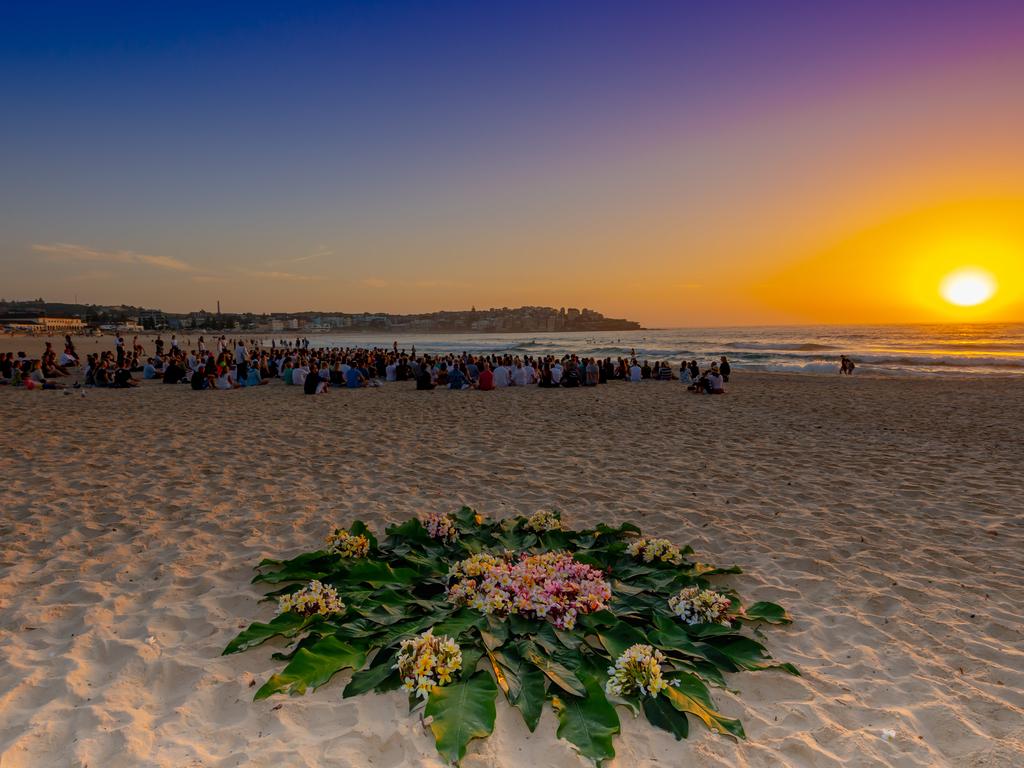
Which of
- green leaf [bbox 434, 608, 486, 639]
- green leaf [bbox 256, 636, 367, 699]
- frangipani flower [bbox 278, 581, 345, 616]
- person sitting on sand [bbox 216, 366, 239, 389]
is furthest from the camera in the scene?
person sitting on sand [bbox 216, 366, 239, 389]

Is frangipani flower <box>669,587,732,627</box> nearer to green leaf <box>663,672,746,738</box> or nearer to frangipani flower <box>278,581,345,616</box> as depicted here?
green leaf <box>663,672,746,738</box>

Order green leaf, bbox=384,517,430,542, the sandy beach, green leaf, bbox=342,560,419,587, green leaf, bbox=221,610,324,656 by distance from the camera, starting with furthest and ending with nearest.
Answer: green leaf, bbox=384,517,430,542 < green leaf, bbox=342,560,419,587 < green leaf, bbox=221,610,324,656 < the sandy beach

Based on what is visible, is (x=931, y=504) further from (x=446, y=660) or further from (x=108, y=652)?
(x=108, y=652)

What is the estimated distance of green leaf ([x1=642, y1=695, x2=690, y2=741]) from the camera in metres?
2.78

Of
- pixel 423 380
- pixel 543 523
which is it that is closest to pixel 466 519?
pixel 543 523

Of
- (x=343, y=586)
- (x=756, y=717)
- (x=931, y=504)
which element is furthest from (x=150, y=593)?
(x=931, y=504)

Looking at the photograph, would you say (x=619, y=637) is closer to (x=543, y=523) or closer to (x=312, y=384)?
(x=543, y=523)

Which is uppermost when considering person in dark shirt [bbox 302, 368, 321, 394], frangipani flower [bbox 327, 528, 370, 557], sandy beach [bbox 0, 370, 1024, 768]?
person in dark shirt [bbox 302, 368, 321, 394]

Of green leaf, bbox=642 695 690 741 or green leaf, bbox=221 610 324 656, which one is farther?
green leaf, bbox=221 610 324 656

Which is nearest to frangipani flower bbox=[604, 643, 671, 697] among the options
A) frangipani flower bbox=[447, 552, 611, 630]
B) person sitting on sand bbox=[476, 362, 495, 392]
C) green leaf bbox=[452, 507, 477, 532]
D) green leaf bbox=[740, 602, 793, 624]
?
frangipani flower bbox=[447, 552, 611, 630]

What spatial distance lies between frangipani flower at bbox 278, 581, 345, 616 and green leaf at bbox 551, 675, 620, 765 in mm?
1617

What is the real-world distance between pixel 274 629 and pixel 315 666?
0.54 metres

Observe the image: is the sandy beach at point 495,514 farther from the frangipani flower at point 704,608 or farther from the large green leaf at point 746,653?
the frangipani flower at point 704,608

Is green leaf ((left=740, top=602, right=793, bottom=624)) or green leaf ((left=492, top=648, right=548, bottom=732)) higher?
green leaf ((left=740, top=602, right=793, bottom=624))
